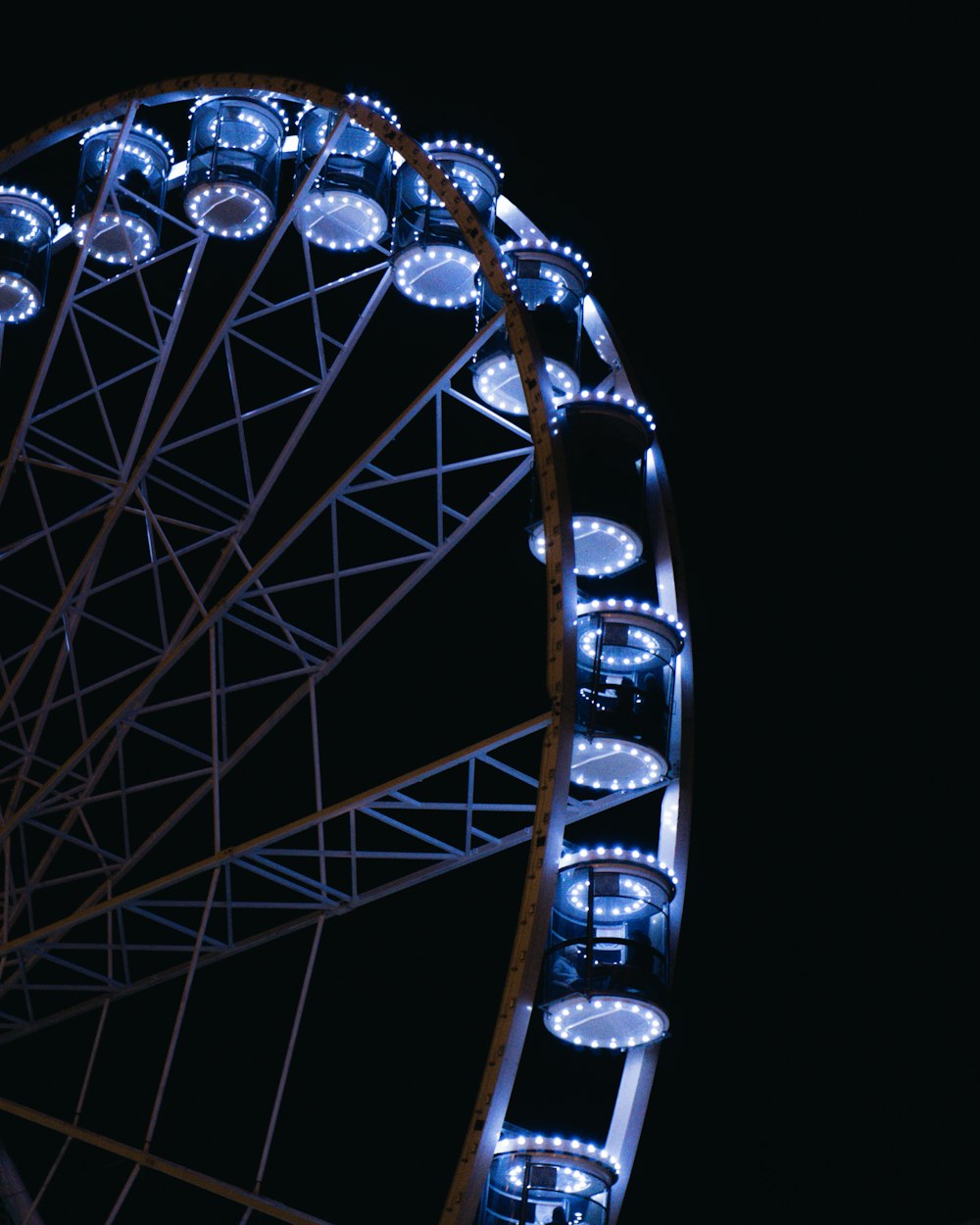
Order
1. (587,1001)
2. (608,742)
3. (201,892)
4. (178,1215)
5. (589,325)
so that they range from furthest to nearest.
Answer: (201,892)
(178,1215)
(589,325)
(608,742)
(587,1001)

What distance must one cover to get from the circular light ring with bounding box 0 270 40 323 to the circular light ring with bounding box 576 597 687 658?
24.5 ft

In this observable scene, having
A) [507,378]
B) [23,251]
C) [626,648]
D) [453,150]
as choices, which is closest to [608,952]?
[626,648]

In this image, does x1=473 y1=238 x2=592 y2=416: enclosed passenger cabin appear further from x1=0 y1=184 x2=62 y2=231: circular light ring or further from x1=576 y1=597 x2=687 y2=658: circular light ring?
x1=0 y1=184 x2=62 y2=231: circular light ring

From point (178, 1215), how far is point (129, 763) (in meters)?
6.43

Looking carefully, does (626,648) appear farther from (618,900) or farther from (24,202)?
(24,202)

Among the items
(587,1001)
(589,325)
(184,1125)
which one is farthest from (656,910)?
(184,1125)

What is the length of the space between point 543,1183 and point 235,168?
9670 millimetres

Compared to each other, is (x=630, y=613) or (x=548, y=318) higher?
(x=548, y=318)

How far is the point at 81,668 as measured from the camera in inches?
957

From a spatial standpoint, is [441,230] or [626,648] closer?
[626,648]

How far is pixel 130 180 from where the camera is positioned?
695 inches

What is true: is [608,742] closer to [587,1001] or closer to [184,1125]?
[587,1001]

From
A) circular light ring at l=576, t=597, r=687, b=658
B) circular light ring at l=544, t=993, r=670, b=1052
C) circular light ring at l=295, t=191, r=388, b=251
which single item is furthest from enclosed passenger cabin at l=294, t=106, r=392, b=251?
circular light ring at l=544, t=993, r=670, b=1052

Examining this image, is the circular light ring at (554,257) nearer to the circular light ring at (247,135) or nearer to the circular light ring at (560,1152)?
the circular light ring at (247,135)
